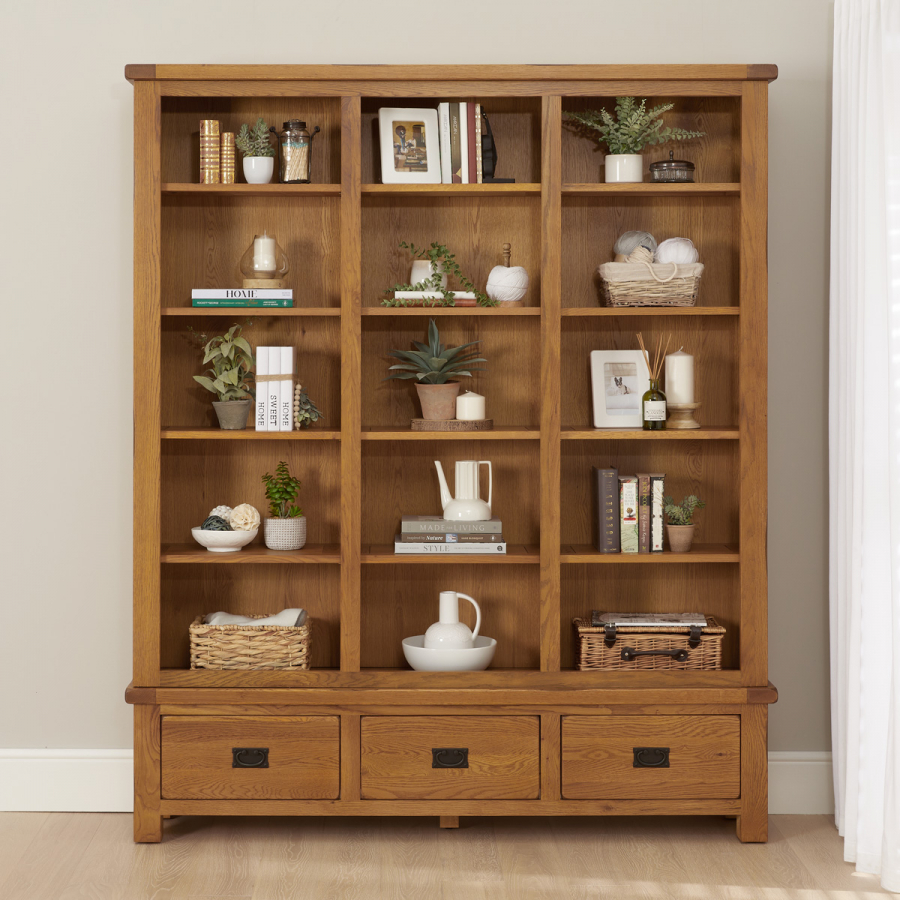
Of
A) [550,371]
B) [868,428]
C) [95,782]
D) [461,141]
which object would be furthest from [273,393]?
[868,428]

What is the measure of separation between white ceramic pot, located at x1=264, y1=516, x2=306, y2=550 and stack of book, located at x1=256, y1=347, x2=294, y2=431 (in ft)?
0.98

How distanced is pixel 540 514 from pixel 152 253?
1426 millimetres

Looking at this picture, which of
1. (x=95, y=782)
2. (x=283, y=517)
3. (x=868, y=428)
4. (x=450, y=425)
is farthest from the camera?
(x=95, y=782)

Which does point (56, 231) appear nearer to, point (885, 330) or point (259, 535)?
point (259, 535)

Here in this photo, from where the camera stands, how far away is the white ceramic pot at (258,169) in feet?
9.78

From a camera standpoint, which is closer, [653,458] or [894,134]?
[894,134]

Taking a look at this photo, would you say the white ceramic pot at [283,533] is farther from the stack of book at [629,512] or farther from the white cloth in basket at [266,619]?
the stack of book at [629,512]

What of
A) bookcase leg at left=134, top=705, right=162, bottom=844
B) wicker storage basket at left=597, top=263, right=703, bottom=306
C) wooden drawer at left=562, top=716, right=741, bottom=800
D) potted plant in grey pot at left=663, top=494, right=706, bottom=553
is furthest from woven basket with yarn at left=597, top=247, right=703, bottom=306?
bookcase leg at left=134, top=705, right=162, bottom=844

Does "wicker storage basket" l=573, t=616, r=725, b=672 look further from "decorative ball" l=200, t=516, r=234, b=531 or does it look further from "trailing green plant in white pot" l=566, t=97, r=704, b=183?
"trailing green plant in white pot" l=566, t=97, r=704, b=183

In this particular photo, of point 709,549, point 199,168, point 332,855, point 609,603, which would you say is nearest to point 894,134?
point 709,549

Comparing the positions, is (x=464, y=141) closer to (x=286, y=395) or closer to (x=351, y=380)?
(x=351, y=380)

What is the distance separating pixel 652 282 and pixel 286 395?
1.16m

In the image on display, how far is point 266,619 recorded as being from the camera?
307 centimetres

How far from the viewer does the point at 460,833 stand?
9.80ft
